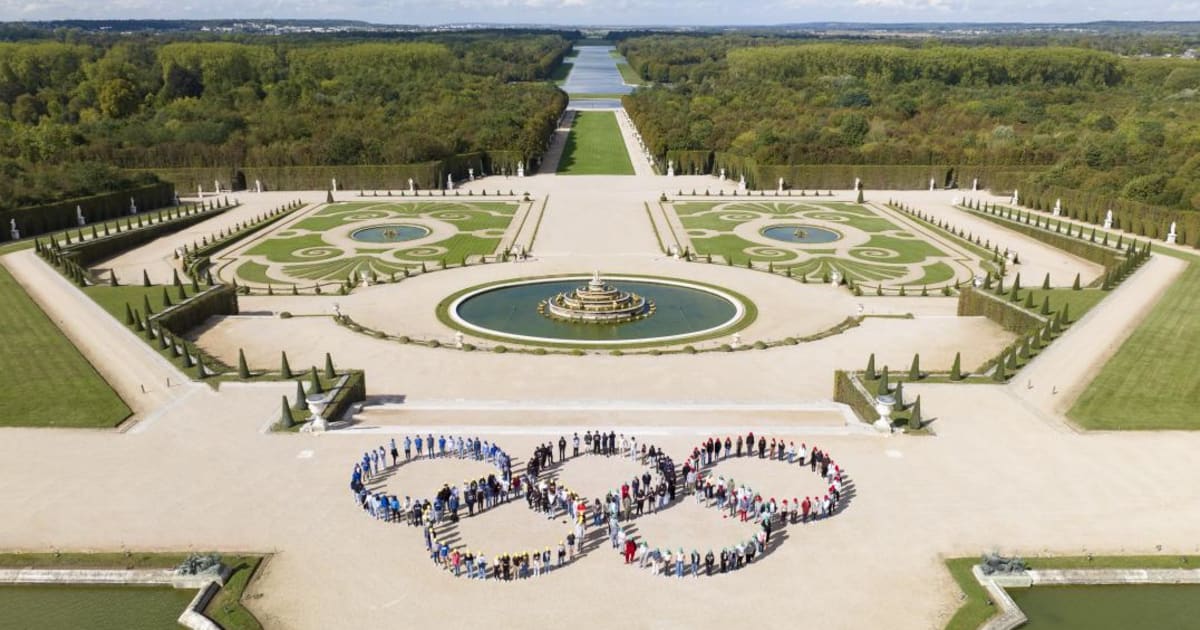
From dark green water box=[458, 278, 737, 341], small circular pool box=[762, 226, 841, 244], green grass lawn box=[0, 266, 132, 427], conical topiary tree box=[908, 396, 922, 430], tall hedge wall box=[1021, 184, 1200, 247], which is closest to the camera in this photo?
conical topiary tree box=[908, 396, 922, 430]

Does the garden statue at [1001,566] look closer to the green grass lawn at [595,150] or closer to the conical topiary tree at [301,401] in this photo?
the conical topiary tree at [301,401]

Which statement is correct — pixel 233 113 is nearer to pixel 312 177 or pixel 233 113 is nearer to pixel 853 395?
pixel 312 177

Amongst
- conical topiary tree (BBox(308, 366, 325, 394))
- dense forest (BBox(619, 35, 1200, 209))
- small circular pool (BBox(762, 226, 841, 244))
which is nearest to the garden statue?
conical topiary tree (BBox(308, 366, 325, 394))

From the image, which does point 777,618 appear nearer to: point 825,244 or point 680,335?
point 680,335

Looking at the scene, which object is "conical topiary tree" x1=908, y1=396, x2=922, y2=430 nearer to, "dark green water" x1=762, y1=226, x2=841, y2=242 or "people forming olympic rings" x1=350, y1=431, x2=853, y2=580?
"people forming olympic rings" x1=350, y1=431, x2=853, y2=580

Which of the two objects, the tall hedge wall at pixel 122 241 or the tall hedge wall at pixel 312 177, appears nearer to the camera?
the tall hedge wall at pixel 122 241

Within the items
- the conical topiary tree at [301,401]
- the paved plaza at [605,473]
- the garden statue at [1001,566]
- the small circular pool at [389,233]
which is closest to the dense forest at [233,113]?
the small circular pool at [389,233]
